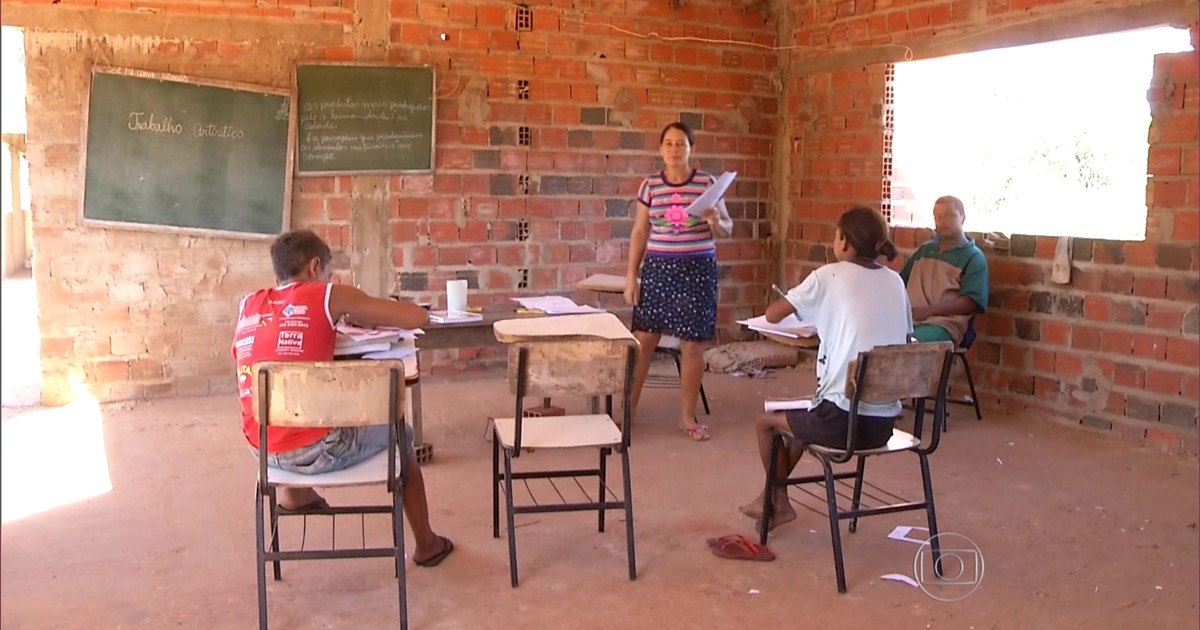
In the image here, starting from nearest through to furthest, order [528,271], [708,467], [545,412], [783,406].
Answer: [783,406], [708,467], [545,412], [528,271]

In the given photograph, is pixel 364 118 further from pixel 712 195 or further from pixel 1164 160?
pixel 1164 160

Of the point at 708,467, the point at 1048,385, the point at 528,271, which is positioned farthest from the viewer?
the point at 528,271

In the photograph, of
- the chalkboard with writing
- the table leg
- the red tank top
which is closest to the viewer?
the red tank top

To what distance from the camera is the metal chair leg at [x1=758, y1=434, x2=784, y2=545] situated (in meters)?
3.39

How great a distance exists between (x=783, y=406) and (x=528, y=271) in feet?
10.5

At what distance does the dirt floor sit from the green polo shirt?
61cm

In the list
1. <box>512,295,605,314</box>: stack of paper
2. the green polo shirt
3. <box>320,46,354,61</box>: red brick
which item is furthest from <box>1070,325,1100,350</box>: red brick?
<box>320,46,354,61</box>: red brick

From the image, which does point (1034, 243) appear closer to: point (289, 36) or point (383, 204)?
point (383, 204)

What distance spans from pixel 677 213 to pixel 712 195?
0.34 meters

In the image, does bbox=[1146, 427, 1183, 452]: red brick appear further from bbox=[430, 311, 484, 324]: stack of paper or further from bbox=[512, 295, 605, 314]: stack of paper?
bbox=[430, 311, 484, 324]: stack of paper

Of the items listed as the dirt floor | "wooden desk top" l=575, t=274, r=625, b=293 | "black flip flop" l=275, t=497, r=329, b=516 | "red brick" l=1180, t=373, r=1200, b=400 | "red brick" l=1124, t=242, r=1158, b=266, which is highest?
"red brick" l=1124, t=242, r=1158, b=266

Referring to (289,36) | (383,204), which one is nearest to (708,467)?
(383,204)

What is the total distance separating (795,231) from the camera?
700cm

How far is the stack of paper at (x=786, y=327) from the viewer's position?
3494 mm
